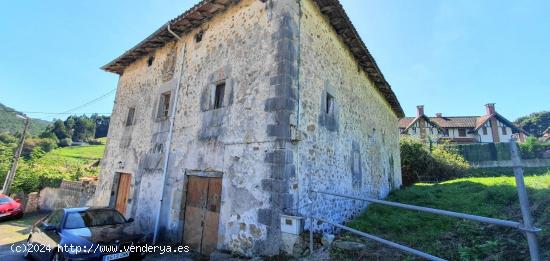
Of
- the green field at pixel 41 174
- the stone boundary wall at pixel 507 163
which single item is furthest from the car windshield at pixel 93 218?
the stone boundary wall at pixel 507 163

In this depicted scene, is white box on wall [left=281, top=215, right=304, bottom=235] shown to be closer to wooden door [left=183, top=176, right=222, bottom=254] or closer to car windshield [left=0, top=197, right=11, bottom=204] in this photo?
wooden door [left=183, top=176, right=222, bottom=254]

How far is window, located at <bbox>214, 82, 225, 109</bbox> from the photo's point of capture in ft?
23.2

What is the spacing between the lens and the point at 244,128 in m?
6.00

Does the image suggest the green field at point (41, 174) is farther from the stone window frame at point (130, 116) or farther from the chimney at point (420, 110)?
the chimney at point (420, 110)

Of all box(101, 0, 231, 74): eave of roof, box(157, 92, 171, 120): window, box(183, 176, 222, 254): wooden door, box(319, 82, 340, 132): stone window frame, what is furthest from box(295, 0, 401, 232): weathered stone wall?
box(157, 92, 171, 120): window

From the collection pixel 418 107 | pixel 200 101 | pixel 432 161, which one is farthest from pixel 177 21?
pixel 418 107

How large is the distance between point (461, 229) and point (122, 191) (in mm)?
10367

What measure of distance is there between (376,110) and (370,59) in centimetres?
331

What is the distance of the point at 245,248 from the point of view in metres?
5.37

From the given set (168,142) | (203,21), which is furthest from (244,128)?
(203,21)

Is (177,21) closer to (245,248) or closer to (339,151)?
(339,151)

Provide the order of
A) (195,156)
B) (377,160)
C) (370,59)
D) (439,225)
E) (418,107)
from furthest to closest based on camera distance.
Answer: (418,107) < (377,160) < (370,59) < (195,156) < (439,225)

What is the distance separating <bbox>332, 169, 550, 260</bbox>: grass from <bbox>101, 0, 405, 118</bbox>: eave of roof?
540cm

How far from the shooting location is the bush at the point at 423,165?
1966cm
